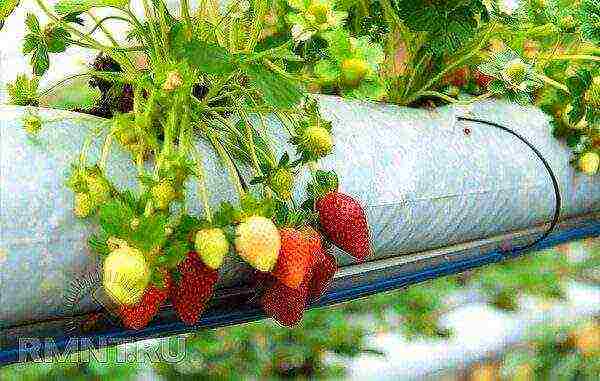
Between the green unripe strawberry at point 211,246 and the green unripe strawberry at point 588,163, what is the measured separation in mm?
717

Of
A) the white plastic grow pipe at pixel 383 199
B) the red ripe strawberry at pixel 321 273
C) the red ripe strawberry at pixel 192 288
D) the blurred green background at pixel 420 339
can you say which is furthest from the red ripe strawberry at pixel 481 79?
the blurred green background at pixel 420 339

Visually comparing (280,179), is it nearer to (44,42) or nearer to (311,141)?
(311,141)

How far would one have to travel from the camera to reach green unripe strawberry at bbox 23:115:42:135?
0.70 meters

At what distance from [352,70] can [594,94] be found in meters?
0.43

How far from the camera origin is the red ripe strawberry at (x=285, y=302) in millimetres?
760

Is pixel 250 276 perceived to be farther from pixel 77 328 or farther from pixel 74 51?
pixel 74 51

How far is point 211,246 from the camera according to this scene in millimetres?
685

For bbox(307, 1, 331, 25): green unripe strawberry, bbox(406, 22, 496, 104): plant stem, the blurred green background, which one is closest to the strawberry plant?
bbox(307, 1, 331, 25): green unripe strawberry

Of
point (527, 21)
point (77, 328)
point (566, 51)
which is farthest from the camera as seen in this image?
point (566, 51)

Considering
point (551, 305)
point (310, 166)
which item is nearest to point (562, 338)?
point (551, 305)

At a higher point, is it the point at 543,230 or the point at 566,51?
the point at 566,51

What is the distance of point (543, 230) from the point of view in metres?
1.25

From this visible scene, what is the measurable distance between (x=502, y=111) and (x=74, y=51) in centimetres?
67

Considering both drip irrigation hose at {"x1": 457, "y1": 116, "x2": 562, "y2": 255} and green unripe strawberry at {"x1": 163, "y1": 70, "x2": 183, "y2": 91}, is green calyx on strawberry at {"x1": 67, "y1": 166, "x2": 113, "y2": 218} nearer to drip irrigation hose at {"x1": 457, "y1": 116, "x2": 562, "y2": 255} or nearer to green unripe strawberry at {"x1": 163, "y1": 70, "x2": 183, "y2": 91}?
green unripe strawberry at {"x1": 163, "y1": 70, "x2": 183, "y2": 91}
